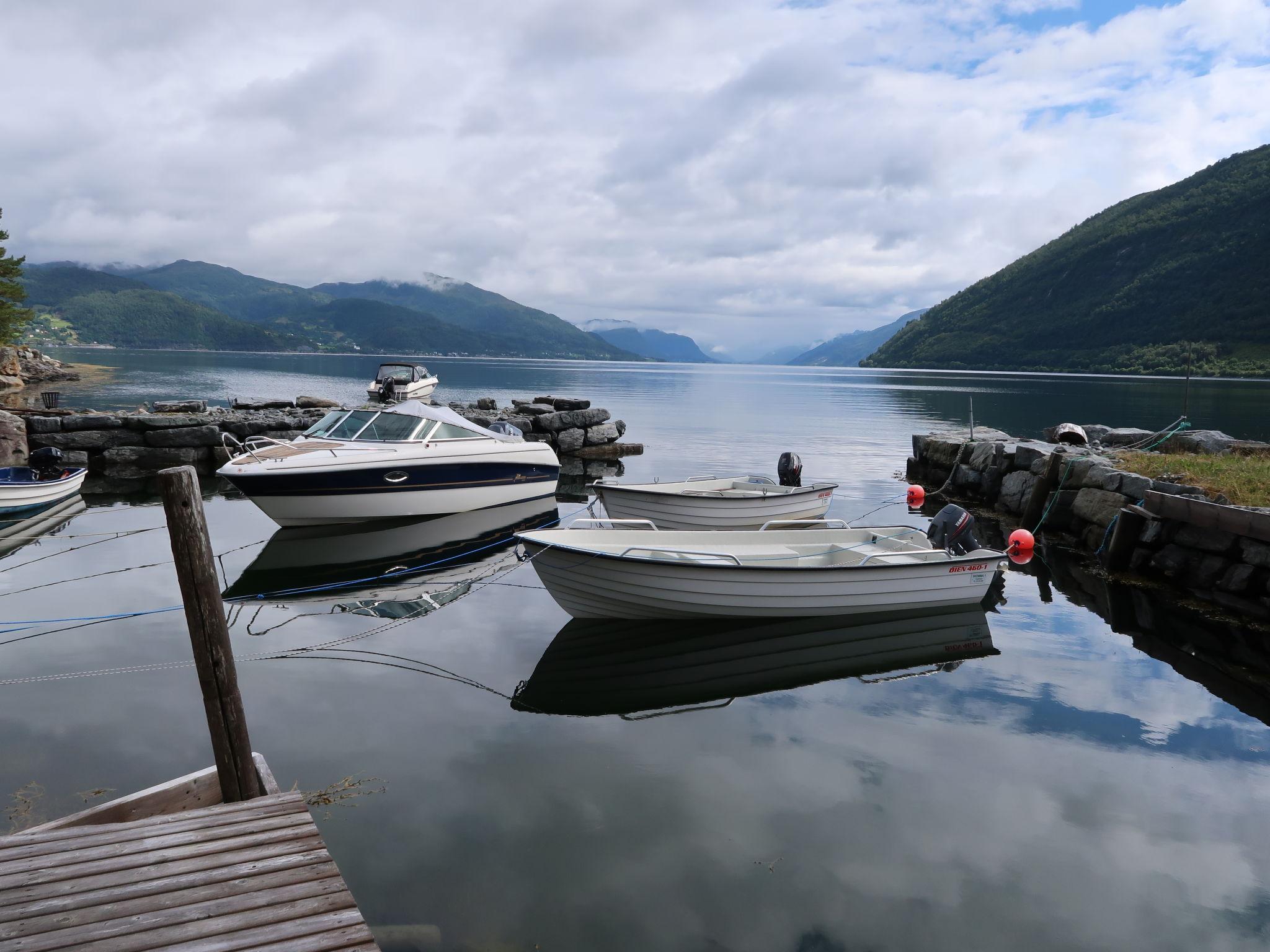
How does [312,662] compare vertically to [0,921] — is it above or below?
below

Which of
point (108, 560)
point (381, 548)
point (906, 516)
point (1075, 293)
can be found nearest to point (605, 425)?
point (906, 516)

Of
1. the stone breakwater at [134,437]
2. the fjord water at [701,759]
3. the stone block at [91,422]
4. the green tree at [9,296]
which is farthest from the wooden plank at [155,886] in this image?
the green tree at [9,296]

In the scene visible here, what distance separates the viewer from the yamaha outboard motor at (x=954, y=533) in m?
11.6

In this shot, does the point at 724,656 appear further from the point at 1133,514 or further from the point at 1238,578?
the point at 1133,514

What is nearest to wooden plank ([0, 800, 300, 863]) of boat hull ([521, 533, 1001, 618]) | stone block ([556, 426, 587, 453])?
boat hull ([521, 533, 1001, 618])

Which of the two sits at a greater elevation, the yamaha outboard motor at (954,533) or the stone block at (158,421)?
the stone block at (158,421)

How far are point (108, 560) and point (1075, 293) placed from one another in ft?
570

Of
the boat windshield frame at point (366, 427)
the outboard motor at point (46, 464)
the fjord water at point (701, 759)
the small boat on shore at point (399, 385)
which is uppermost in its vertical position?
the small boat on shore at point (399, 385)

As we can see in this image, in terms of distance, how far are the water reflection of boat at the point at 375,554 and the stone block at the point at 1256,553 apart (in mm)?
12030

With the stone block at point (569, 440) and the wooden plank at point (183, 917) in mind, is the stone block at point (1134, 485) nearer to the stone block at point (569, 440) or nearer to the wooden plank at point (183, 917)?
the wooden plank at point (183, 917)

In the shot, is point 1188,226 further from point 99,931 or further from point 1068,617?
point 99,931

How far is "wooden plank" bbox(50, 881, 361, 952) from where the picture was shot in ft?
11.5

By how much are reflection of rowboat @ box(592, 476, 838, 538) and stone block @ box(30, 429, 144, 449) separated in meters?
17.0

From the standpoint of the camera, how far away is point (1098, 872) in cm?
570
